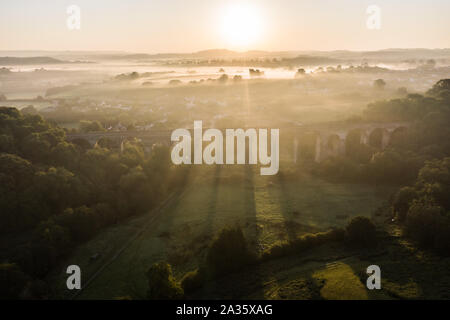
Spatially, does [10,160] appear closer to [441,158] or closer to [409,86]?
[441,158]

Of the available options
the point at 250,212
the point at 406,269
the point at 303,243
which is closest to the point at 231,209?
the point at 250,212

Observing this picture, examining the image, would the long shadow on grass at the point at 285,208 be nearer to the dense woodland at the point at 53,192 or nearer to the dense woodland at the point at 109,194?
the dense woodland at the point at 109,194

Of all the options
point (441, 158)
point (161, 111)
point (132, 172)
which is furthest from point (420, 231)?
point (161, 111)

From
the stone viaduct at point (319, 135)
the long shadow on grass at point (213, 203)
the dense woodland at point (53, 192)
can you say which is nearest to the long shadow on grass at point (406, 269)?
the long shadow on grass at point (213, 203)

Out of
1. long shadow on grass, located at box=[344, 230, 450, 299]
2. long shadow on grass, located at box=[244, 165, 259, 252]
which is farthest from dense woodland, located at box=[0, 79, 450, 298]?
long shadow on grass, located at box=[244, 165, 259, 252]

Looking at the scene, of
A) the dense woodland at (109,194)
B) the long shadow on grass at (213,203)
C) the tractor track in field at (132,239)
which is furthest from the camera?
the long shadow on grass at (213,203)

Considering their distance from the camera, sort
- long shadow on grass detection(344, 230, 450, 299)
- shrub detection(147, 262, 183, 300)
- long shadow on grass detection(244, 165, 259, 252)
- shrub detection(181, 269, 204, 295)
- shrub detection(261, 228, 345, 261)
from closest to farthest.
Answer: shrub detection(147, 262, 183, 300), long shadow on grass detection(344, 230, 450, 299), shrub detection(181, 269, 204, 295), shrub detection(261, 228, 345, 261), long shadow on grass detection(244, 165, 259, 252)

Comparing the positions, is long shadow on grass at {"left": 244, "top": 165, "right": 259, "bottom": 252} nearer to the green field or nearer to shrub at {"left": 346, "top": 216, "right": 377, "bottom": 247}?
the green field
